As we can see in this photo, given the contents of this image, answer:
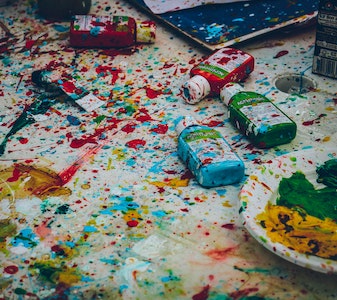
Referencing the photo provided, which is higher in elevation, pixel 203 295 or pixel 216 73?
pixel 216 73

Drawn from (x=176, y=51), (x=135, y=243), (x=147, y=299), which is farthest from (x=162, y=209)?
(x=176, y=51)

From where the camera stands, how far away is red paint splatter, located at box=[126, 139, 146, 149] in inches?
47.8

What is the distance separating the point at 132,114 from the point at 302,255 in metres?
0.62

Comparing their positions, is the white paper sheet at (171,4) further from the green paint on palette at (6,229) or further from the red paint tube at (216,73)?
the green paint on palette at (6,229)

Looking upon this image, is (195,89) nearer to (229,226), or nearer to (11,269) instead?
(229,226)

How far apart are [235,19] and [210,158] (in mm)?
677

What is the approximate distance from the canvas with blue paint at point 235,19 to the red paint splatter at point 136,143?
41 centimetres

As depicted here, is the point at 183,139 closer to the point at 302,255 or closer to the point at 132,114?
the point at 132,114

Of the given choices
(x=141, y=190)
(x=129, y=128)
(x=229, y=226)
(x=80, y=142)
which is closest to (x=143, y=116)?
(x=129, y=128)

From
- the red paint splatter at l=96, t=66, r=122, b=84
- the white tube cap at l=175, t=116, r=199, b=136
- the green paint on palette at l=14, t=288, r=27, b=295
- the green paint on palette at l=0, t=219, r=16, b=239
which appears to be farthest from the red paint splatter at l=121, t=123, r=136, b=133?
the green paint on palette at l=14, t=288, r=27, b=295

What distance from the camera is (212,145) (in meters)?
1.09

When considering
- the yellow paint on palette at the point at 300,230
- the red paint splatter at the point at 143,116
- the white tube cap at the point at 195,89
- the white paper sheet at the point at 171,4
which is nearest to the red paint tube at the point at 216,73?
the white tube cap at the point at 195,89

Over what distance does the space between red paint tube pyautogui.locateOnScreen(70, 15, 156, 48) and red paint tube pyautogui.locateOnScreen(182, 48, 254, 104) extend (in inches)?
10.7

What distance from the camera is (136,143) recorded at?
4.01ft
